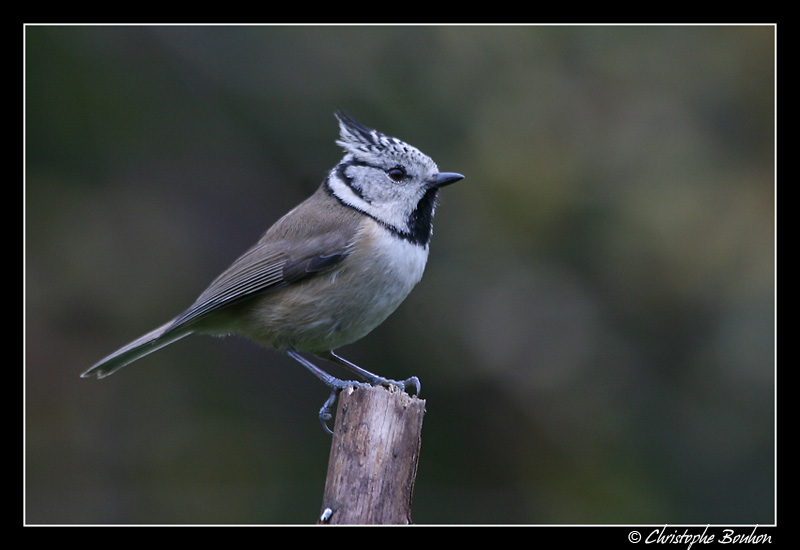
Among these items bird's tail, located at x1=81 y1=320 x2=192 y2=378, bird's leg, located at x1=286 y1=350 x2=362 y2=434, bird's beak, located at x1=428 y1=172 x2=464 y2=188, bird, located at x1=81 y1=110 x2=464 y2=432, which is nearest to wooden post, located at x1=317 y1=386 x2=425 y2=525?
bird's leg, located at x1=286 y1=350 x2=362 y2=434

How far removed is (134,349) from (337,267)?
1175 mm

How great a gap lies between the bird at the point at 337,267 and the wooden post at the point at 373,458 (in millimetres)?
454

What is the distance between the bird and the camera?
3902 mm

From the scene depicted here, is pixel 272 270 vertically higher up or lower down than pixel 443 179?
lower down

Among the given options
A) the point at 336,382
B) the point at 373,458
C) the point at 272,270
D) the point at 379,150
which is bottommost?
the point at 373,458

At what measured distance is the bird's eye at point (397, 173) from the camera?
4117 mm

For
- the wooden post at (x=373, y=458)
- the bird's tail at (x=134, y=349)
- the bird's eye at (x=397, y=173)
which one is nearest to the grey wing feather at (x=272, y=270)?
the bird's tail at (x=134, y=349)

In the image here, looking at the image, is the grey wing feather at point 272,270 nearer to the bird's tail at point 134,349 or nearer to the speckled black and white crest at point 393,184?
the bird's tail at point 134,349

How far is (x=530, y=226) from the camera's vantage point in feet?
19.3

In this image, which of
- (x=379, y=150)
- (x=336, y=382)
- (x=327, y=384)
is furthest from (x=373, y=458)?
(x=379, y=150)

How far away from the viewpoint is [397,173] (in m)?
4.12

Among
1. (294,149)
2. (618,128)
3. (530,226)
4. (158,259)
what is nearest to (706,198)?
(618,128)

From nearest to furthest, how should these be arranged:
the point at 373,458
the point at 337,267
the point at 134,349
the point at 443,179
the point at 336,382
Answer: the point at 373,458, the point at 336,382, the point at 337,267, the point at 443,179, the point at 134,349

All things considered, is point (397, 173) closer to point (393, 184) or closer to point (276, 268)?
point (393, 184)
